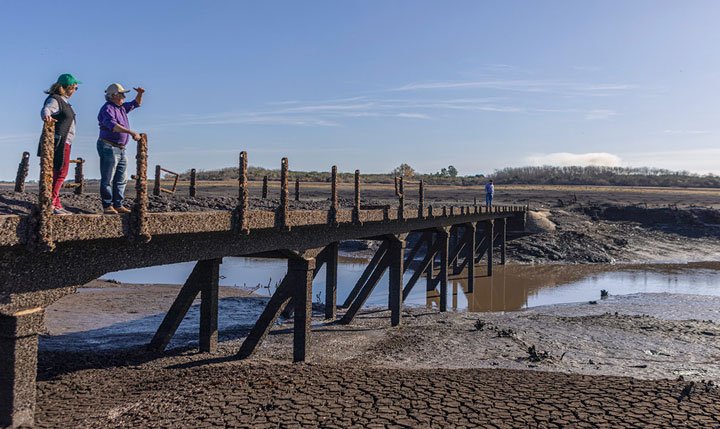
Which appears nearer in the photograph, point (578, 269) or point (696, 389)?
point (696, 389)

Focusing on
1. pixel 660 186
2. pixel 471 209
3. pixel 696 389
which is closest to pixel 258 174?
pixel 660 186

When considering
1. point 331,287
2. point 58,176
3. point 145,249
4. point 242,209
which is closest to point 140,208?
point 145,249

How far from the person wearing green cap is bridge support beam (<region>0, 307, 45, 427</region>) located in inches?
40.4

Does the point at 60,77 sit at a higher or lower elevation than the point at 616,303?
higher

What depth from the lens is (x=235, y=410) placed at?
21.0ft

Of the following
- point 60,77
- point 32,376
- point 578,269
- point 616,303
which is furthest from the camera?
point 578,269

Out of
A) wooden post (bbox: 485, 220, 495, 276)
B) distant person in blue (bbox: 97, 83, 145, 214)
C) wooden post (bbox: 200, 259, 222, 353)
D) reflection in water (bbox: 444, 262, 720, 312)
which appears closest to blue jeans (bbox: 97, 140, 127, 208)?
distant person in blue (bbox: 97, 83, 145, 214)

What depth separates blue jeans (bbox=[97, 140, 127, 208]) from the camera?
6.22 meters

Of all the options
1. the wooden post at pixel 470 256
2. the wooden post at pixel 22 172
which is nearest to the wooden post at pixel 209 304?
the wooden post at pixel 22 172

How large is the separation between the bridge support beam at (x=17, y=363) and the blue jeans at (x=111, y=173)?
5.05ft

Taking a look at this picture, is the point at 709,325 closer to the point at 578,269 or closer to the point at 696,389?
the point at 696,389

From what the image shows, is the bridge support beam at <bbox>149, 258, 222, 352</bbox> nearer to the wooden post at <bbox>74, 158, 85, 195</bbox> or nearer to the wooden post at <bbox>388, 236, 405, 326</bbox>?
the wooden post at <bbox>74, 158, 85, 195</bbox>

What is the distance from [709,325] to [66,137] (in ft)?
47.9

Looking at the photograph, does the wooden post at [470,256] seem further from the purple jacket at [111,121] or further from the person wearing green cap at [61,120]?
the person wearing green cap at [61,120]
